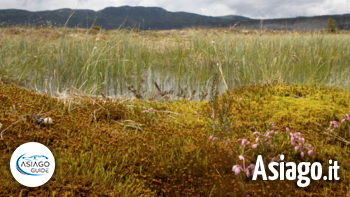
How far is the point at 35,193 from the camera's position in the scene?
5.42 feet

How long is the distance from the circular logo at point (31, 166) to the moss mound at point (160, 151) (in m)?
0.06

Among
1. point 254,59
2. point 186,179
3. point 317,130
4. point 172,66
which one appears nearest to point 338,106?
point 317,130

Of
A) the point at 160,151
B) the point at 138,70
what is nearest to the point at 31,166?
the point at 160,151

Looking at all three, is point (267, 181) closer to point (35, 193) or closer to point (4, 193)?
point (35, 193)

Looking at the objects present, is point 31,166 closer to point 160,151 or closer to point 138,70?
point 160,151

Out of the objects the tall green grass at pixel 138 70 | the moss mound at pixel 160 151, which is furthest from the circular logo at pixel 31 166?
the tall green grass at pixel 138 70

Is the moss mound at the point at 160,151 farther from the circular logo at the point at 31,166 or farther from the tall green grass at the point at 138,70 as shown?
the tall green grass at the point at 138,70

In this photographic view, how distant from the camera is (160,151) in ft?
8.07

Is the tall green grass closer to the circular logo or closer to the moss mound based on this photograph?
the moss mound

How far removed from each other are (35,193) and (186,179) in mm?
1244

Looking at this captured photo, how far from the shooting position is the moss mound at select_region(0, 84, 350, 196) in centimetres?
191

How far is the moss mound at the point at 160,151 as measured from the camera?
6.27 ft

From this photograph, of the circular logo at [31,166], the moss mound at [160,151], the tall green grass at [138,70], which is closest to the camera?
the circular logo at [31,166]

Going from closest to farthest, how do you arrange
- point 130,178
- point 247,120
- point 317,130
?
point 130,178 → point 317,130 → point 247,120
